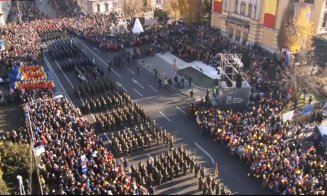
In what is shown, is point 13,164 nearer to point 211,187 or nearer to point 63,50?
point 211,187

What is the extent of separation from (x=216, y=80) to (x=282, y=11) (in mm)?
12882

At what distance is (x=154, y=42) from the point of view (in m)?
50.6

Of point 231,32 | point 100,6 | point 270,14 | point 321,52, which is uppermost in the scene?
point 270,14

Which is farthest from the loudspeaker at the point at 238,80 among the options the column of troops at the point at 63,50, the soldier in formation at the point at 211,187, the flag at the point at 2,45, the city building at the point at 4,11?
the city building at the point at 4,11

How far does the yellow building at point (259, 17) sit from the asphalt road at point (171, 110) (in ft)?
40.6

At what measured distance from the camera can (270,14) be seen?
151 feet

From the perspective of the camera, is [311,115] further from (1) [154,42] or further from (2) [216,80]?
(1) [154,42]

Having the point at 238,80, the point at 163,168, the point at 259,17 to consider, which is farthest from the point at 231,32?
the point at 163,168

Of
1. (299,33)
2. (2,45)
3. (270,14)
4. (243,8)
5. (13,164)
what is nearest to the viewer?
(13,164)

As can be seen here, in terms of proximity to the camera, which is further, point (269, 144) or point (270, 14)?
point (270, 14)

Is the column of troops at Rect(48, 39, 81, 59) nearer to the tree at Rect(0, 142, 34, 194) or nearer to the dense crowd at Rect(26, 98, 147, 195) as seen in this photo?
the dense crowd at Rect(26, 98, 147, 195)

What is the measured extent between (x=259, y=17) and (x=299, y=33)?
7.55 metres

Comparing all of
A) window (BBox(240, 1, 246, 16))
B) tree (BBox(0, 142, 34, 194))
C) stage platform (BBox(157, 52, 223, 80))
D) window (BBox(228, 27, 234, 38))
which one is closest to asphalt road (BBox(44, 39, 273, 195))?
stage platform (BBox(157, 52, 223, 80))

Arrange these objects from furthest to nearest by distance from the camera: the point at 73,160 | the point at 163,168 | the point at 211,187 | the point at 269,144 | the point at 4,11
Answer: the point at 4,11
the point at 269,144
the point at 163,168
the point at 73,160
the point at 211,187
